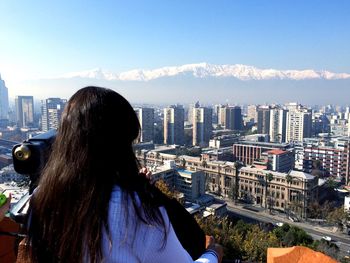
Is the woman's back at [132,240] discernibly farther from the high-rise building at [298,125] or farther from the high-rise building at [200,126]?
the high-rise building at [298,125]

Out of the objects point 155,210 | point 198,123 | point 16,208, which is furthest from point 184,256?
point 198,123

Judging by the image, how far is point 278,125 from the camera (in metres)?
28.3

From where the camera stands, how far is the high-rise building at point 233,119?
33094 millimetres

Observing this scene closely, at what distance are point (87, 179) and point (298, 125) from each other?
93.5 ft

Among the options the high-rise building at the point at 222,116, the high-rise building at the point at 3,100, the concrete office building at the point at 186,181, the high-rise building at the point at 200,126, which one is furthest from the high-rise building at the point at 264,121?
the high-rise building at the point at 3,100

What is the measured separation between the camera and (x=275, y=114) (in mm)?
28547

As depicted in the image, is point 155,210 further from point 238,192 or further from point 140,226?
point 238,192

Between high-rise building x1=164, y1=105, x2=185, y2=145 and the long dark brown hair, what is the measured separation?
25.5 metres

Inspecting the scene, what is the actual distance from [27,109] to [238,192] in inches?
1090

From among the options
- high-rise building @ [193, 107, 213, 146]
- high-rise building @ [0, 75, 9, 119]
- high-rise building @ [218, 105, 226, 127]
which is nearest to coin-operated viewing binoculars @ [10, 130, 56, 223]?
high-rise building @ [193, 107, 213, 146]

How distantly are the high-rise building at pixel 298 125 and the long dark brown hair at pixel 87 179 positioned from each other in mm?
27742

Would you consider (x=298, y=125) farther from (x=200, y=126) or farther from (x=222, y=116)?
(x=222, y=116)

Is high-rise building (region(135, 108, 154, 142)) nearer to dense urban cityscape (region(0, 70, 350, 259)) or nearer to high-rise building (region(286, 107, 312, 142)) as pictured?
dense urban cityscape (region(0, 70, 350, 259))

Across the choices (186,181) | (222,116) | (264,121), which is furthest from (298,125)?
(186,181)
